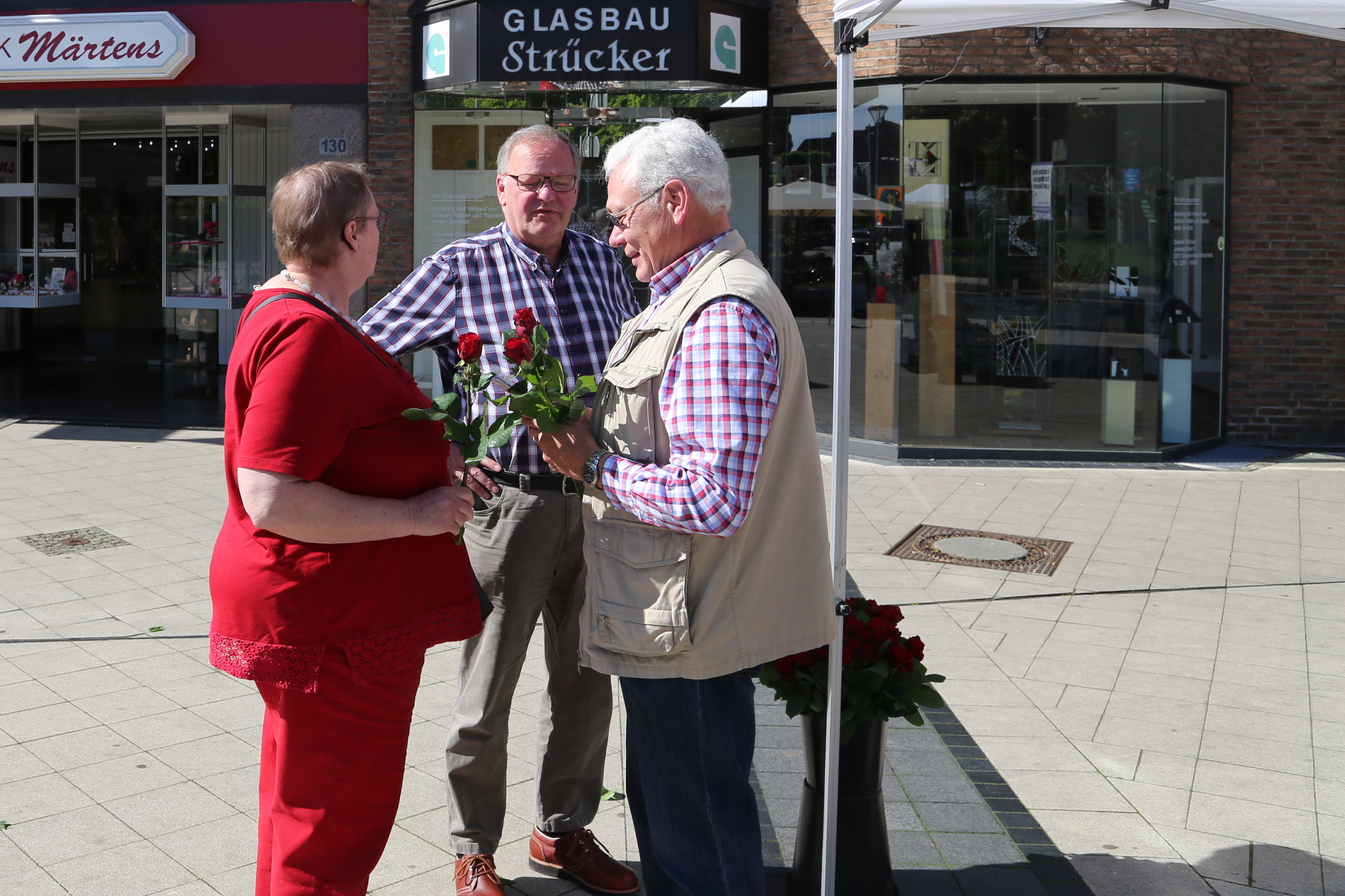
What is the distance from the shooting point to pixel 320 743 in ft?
8.75

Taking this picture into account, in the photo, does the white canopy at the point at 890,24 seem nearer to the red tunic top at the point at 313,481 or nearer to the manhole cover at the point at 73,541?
the red tunic top at the point at 313,481

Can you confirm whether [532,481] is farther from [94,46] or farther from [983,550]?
[94,46]

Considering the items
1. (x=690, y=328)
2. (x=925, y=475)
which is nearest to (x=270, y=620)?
(x=690, y=328)

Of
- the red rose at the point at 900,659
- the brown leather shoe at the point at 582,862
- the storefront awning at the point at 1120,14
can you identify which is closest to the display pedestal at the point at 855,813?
the red rose at the point at 900,659

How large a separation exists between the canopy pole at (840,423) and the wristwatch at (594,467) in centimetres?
78

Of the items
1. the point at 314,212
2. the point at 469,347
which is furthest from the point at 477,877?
the point at 314,212

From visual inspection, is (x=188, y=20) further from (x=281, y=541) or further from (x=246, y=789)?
(x=281, y=541)

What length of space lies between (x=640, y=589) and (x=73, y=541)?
19.4 feet

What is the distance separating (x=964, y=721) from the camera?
16.0ft

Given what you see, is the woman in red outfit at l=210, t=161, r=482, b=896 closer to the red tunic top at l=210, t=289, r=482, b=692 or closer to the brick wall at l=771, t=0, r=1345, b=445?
the red tunic top at l=210, t=289, r=482, b=692

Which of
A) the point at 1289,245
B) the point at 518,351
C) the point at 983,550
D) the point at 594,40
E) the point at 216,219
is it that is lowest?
the point at 983,550

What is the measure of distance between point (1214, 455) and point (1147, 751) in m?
7.13

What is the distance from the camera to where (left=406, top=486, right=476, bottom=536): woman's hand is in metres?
2.64

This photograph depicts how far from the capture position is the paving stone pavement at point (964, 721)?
12.1ft
